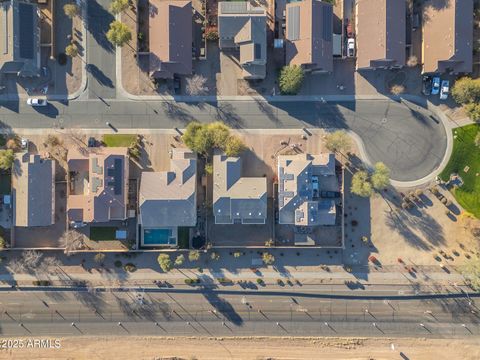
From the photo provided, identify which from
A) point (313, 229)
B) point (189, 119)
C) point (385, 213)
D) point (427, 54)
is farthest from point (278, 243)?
point (427, 54)

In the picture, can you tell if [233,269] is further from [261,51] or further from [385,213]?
[261,51]

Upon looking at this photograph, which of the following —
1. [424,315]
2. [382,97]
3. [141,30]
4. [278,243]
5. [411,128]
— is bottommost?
[424,315]

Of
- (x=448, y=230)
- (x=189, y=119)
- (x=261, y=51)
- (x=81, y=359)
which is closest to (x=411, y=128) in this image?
(x=448, y=230)

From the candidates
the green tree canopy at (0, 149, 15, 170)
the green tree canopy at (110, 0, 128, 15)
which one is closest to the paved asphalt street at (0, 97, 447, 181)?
the green tree canopy at (0, 149, 15, 170)

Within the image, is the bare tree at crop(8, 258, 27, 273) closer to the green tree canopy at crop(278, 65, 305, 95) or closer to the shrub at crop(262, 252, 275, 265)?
the shrub at crop(262, 252, 275, 265)

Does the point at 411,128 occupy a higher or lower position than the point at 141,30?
lower

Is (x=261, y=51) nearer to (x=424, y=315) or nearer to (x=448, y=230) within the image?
(x=448, y=230)
